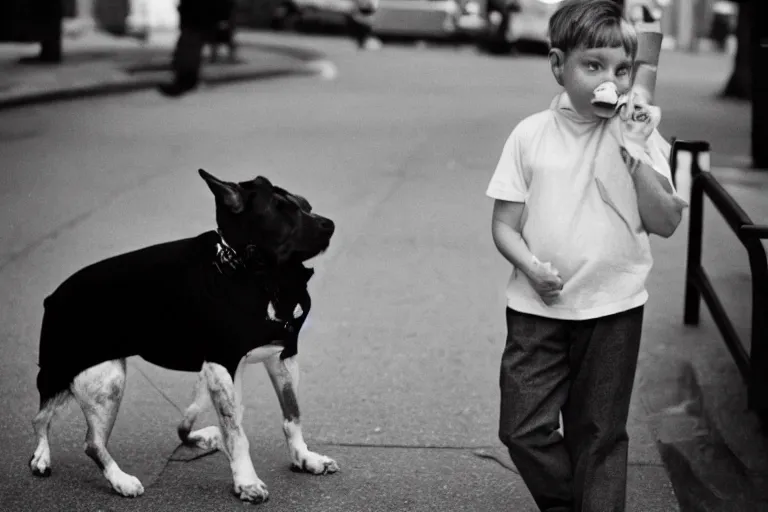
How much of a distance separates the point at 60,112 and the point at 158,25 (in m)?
23.7

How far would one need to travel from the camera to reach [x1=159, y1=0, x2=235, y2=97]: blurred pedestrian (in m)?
17.2

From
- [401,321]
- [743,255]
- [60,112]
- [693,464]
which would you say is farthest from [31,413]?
[60,112]

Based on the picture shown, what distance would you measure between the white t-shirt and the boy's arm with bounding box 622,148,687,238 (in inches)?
1.8

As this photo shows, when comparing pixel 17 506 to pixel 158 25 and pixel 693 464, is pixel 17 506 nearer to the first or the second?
pixel 693 464

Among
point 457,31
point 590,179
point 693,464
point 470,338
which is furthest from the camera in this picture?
point 457,31

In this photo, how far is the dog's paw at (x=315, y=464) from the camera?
4.54 metres

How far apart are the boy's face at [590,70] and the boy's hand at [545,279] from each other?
0.46m

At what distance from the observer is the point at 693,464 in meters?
4.75

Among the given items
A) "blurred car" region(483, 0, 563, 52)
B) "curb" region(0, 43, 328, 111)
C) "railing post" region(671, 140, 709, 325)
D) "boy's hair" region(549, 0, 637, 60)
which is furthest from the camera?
"blurred car" region(483, 0, 563, 52)

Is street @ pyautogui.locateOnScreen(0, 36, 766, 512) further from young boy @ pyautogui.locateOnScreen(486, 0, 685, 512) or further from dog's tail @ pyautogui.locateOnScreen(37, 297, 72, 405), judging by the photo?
young boy @ pyautogui.locateOnScreen(486, 0, 685, 512)

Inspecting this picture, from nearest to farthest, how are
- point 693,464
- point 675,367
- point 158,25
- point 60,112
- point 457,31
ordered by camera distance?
point 693,464 → point 675,367 → point 60,112 → point 457,31 → point 158,25

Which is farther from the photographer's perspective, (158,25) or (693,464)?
(158,25)

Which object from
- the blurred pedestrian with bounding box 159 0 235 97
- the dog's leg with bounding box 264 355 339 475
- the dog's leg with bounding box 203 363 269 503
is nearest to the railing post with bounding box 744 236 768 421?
the dog's leg with bounding box 264 355 339 475

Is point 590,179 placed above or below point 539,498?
above
